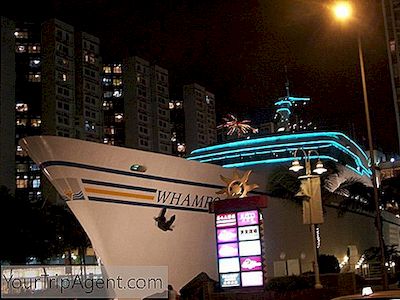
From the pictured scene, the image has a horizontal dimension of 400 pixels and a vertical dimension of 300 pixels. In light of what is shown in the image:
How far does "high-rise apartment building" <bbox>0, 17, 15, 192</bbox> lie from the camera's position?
88.9 m

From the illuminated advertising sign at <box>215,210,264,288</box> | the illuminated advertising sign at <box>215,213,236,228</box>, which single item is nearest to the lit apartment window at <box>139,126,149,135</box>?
the illuminated advertising sign at <box>215,213,236,228</box>

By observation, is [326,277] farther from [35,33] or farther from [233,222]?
[35,33]

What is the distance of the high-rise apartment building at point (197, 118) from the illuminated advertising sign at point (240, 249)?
114577 millimetres

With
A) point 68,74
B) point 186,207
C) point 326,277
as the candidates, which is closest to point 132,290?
point 186,207

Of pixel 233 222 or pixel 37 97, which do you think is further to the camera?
pixel 37 97

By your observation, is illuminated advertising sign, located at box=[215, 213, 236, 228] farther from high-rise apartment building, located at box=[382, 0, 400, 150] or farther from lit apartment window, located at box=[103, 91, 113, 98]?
lit apartment window, located at box=[103, 91, 113, 98]

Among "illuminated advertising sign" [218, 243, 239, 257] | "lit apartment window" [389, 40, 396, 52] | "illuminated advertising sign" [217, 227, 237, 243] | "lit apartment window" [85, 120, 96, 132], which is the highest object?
"lit apartment window" [85, 120, 96, 132]

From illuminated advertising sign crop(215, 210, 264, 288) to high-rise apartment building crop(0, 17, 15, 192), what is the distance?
69.9 m

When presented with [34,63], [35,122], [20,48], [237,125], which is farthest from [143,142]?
[237,125]

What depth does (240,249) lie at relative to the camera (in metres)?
22.1

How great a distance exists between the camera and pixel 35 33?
375 ft

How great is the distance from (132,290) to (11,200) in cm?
4396

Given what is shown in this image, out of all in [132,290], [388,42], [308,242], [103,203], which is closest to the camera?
[132,290]

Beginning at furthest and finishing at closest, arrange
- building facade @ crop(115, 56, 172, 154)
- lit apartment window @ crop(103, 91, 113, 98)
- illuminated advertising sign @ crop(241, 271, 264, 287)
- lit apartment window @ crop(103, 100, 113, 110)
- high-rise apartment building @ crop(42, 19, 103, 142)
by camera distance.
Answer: lit apartment window @ crop(103, 91, 113, 98), lit apartment window @ crop(103, 100, 113, 110), building facade @ crop(115, 56, 172, 154), high-rise apartment building @ crop(42, 19, 103, 142), illuminated advertising sign @ crop(241, 271, 264, 287)
